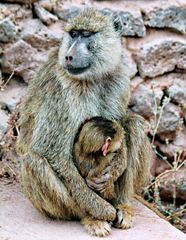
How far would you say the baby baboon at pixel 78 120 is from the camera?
221 inches

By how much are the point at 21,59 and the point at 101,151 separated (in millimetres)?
1832

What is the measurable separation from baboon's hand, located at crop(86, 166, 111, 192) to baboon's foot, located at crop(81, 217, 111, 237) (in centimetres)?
25

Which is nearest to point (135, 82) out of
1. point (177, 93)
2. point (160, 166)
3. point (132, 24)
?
point (177, 93)

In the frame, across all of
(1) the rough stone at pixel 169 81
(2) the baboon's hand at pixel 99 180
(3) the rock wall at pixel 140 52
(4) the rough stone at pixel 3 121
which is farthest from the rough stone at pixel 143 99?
(2) the baboon's hand at pixel 99 180

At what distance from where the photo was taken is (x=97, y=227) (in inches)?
221

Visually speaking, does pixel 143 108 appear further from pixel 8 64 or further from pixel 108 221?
pixel 108 221

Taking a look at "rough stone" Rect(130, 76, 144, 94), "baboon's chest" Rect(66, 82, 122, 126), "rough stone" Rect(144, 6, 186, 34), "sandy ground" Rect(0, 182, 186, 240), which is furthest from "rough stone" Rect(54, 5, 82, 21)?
"sandy ground" Rect(0, 182, 186, 240)

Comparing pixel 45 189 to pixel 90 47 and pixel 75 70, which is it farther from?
pixel 90 47

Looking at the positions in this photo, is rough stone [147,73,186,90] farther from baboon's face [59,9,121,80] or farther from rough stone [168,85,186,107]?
baboon's face [59,9,121,80]

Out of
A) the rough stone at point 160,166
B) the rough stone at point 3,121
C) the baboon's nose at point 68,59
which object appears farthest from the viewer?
the rough stone at point 160,166

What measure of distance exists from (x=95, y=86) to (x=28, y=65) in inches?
60.7

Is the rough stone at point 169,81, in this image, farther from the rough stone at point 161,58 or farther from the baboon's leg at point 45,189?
the baboon's leg at point 45,189

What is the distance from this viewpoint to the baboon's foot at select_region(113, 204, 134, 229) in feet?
19.0

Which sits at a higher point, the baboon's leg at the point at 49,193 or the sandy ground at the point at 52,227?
the baboon's leg at the point at 49,193
